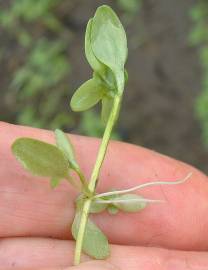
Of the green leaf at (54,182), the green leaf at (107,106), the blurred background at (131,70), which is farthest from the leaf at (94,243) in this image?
the blurred background at (131,70)

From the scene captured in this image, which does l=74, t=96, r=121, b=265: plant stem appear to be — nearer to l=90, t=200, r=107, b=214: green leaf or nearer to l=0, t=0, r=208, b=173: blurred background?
l=90, t=200, r=107, b=214: green leaf

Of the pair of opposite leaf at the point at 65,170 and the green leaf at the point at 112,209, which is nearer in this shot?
the pair of opposite leaf at the point at 65,170

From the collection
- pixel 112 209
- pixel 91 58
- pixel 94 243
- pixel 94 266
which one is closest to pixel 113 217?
pixel 112 209

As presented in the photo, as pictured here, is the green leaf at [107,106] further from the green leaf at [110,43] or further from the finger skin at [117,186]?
the finger skin at [117,186]

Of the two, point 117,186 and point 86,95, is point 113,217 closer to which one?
point 117,186

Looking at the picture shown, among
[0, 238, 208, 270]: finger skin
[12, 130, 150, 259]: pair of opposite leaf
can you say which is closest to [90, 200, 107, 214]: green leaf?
[12, 130, 150, 259]: pair of opposite leaf

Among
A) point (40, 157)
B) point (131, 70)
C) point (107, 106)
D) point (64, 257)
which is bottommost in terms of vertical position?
point (64, 257)

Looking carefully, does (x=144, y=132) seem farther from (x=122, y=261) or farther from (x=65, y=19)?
(x=122, y=261)
